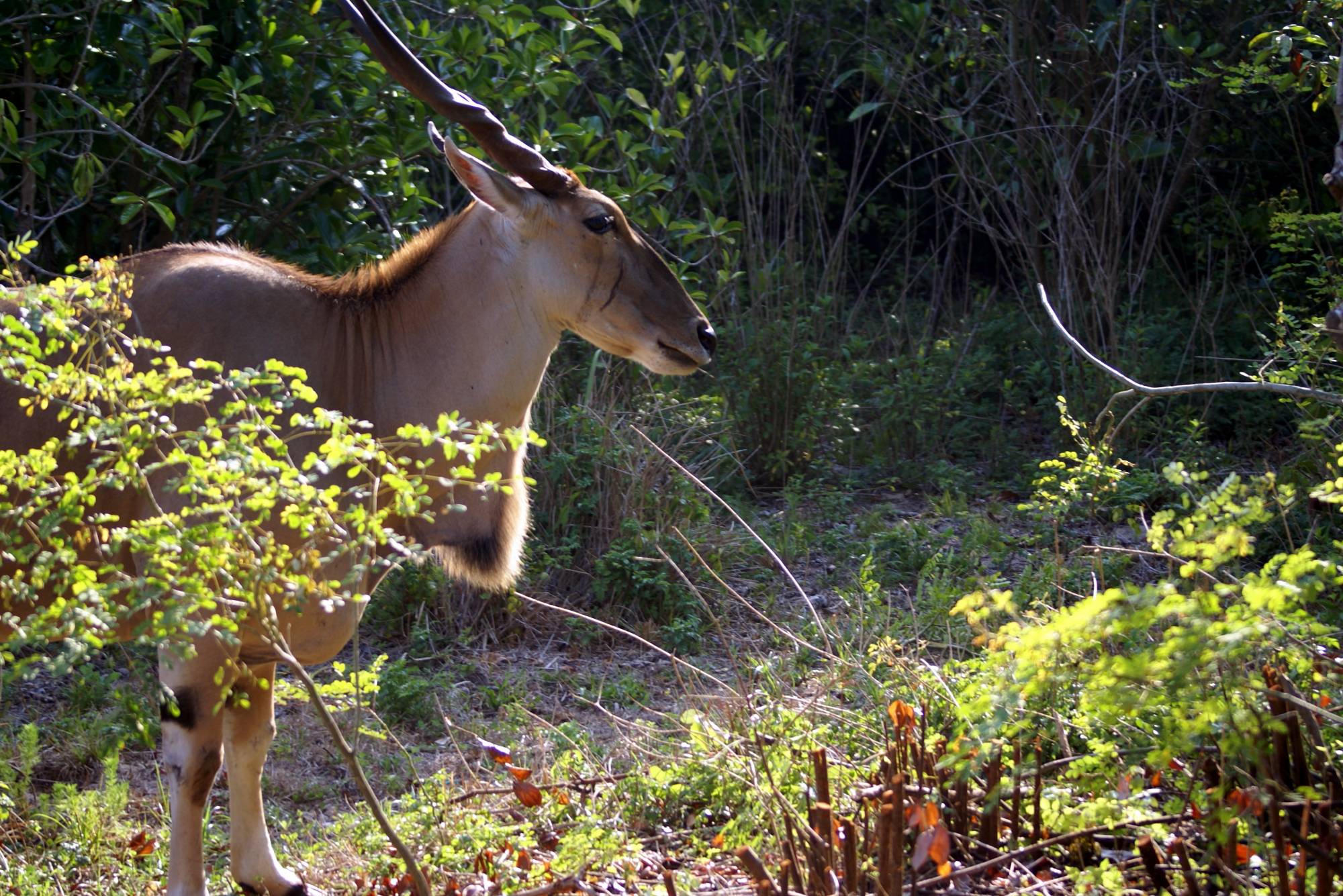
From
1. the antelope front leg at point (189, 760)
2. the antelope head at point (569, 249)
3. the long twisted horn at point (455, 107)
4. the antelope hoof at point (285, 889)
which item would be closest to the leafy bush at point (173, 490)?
the antelope front leg at point (189, 760)

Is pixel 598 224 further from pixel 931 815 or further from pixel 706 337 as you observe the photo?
pixel 931 815

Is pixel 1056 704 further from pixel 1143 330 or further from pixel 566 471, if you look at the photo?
pixel 1143 330

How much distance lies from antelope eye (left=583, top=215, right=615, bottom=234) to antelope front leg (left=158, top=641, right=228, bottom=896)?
5.58ft

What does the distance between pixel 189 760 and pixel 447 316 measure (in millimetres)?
1489

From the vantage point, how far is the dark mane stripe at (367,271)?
4.17 meters

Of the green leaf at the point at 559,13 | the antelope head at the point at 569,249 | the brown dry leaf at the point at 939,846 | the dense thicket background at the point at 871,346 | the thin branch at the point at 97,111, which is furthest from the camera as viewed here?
the green leaf at the point at 559,13

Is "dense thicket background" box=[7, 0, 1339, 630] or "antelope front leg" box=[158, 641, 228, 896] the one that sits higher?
"dense thicket background" box=[7, 0, 1339, 630]

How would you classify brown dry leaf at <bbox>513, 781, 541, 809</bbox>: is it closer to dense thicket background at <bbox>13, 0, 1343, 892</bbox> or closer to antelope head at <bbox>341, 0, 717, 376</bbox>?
dense thicket background at <bbox>13, 0, 1343, 892</bbox>

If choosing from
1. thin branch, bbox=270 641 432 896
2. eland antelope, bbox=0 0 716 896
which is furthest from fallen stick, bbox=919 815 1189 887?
eland antelope, bbox=0 0 716 896

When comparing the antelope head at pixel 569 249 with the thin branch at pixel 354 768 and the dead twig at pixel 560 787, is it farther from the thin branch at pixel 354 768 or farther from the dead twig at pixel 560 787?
the thin branch at pixel 354 768

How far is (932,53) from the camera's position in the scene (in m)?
8.90

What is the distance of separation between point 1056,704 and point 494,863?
1.48 m

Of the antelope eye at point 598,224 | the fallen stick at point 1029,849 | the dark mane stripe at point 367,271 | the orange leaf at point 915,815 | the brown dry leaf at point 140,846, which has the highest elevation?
the antelope eye at point 598,224

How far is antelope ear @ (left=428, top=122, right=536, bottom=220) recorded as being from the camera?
408 cm
